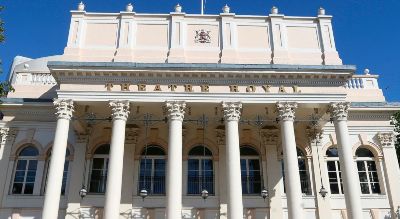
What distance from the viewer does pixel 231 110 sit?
780 inches

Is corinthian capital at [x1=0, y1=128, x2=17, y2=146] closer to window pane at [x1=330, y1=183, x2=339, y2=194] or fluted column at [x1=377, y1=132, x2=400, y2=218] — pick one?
window pane at [x1=330, y1=183, x2=339, y2=194]

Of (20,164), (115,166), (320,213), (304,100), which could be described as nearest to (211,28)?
(304,100)

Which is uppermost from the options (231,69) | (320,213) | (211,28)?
(211,28)

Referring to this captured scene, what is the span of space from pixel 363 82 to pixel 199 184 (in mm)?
11058

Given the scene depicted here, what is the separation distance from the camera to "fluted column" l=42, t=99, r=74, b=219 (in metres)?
18.0

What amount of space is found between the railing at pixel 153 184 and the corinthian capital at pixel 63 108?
5000 millimetres

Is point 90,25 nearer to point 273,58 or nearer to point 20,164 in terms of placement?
Result: point 20,164

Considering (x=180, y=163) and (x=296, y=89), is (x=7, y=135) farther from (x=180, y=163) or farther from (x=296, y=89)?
(x=296, y=89)

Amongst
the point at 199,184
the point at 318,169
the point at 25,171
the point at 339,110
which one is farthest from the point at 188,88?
the point at 25,171

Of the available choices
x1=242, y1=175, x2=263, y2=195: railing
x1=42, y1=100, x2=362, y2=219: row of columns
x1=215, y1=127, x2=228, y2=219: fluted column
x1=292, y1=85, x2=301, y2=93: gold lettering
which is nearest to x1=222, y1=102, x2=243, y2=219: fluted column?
x1=42, y1=100, x2=362, y2=219: row of columns

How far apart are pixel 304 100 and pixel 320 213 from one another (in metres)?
5.81

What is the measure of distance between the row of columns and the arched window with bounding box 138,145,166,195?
3.28 meters

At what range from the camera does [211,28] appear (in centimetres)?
2266

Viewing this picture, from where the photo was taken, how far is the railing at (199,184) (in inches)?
859
